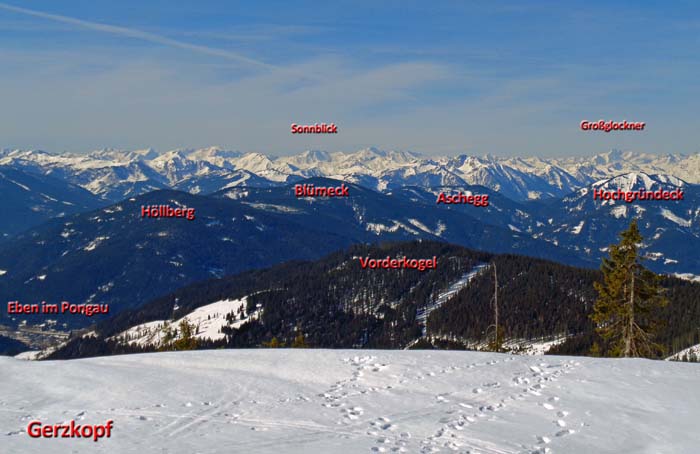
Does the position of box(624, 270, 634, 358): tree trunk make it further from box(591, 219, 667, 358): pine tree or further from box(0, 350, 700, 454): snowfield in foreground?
box(0, 350, 700, 454): snowfield in foreground

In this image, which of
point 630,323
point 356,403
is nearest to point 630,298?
point 630,323

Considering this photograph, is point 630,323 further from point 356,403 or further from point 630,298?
point 356,403

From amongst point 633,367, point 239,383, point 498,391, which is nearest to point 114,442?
point 239,383

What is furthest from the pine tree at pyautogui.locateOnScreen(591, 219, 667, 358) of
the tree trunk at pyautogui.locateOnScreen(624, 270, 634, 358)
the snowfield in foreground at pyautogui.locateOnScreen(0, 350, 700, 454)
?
the snowfield in foreground at pyautogui.locateOnScreen(0, 350, 700, 454)

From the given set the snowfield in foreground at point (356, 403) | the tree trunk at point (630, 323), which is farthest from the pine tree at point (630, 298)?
the snowfield in foreground at point (356, 403)

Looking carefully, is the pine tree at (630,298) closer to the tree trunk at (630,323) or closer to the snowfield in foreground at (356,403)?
the tree trunk at (630,323)

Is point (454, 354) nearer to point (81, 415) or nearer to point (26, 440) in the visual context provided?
point (81, 415)
